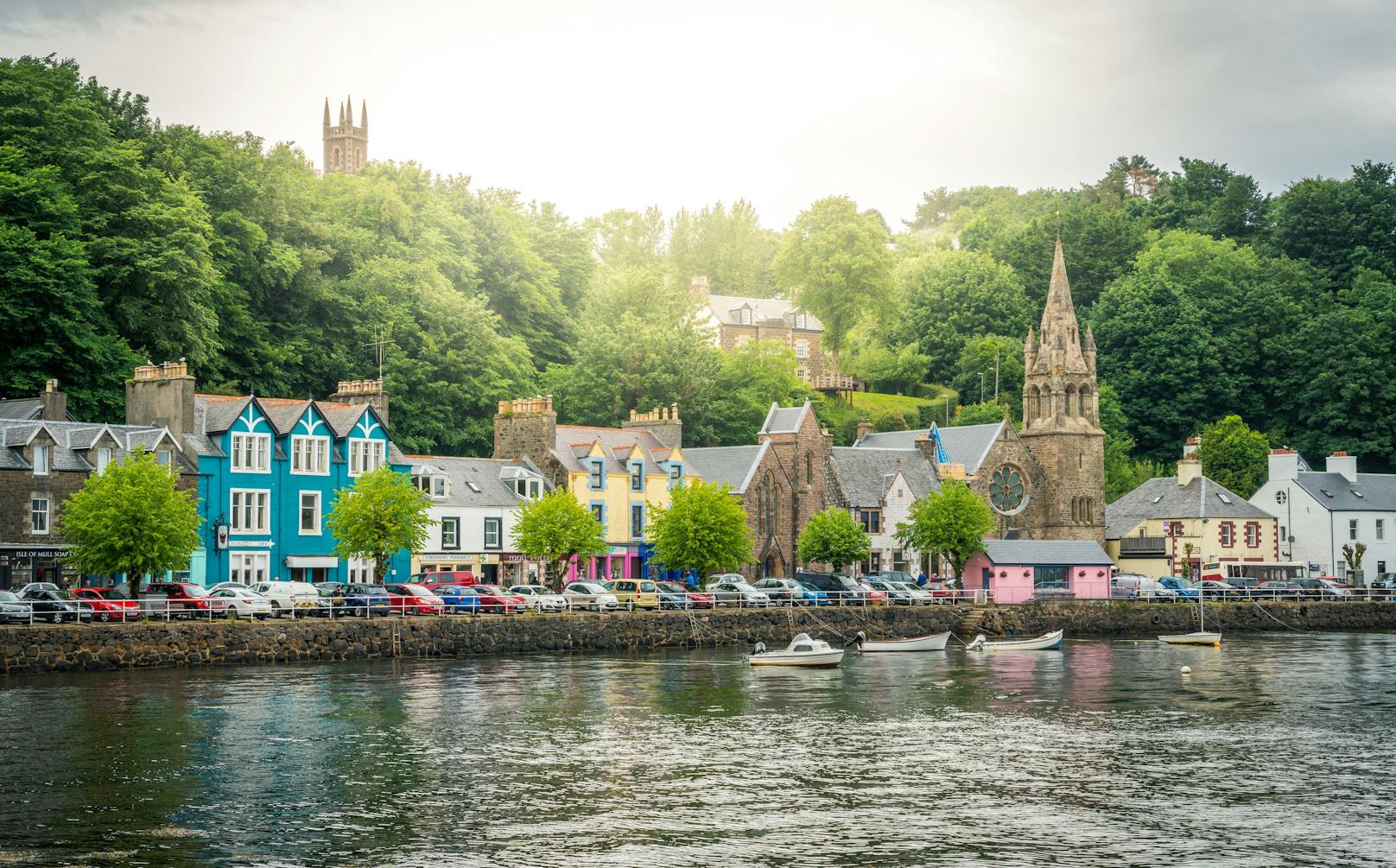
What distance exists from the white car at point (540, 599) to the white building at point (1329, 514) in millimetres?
59316

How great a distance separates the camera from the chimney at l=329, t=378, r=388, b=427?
85375mm

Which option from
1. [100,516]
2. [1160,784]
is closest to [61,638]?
[100,516]

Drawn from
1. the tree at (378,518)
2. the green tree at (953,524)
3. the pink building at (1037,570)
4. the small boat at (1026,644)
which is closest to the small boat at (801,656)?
the small boat at (1026,644)

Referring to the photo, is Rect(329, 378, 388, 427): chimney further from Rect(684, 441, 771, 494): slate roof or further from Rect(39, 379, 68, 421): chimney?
Rect(684, 441, 771, 494): slate roof

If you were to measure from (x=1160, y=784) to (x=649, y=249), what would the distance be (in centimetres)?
15972

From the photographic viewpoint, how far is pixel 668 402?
115500 mm

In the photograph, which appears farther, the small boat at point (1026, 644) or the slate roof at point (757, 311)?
the slate roof at point (757, 311)

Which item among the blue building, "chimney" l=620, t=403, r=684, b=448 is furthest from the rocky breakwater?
"chimney" l=620, t=403, r=684, b=448

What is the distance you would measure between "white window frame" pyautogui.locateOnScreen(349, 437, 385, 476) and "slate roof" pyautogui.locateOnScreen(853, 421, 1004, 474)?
3692 cm

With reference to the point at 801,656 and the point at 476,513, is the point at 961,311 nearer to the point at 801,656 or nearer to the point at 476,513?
the point at 476,513

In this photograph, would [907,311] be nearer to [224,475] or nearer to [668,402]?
[668,402]

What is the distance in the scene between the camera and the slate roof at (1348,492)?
113 metres

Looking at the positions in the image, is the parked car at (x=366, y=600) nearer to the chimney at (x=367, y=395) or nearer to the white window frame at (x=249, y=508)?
the white window frame at (x=249, y=508)

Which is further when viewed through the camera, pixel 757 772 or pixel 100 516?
pixel 100 516
